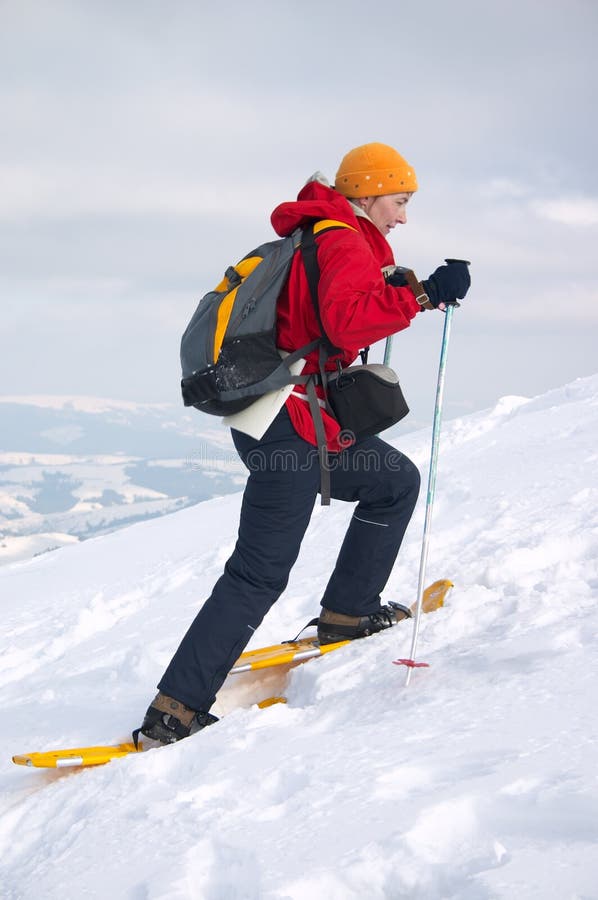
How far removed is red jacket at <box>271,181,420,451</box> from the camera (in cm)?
308

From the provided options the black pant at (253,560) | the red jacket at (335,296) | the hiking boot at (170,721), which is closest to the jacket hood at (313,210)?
the red jacket at (335,296)

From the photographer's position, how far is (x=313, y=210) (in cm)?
335

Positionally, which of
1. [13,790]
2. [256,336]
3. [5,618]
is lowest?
[5,618]

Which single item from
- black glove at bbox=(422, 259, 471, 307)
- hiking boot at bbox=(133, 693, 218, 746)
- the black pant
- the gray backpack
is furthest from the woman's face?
hiking boot at bbox=(133, 693, 218, 746)

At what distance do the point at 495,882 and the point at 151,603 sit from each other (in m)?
6.46

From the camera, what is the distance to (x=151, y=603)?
7949 millimetres

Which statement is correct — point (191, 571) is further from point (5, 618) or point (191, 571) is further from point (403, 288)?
point (403, 288)

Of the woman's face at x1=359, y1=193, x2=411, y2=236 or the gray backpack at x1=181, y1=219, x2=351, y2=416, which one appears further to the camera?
the woman's face at x1=359, y1=193, x2=411, y2=236

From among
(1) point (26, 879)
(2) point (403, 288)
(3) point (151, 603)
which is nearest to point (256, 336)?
(2) point (403, 288)

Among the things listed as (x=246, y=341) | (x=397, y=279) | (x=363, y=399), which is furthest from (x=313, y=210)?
(x=363, y=399)

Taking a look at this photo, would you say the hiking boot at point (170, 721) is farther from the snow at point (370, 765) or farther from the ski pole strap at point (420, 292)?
the ski pole strap at point (420, 292)

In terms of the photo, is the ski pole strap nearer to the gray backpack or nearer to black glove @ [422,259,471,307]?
black glove @ [422,259,471,307]

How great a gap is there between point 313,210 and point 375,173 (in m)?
0.50

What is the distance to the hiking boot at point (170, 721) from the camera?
11.6 feet
